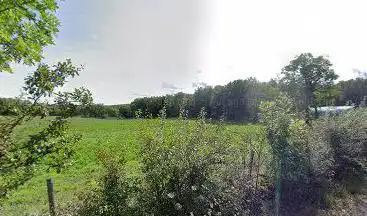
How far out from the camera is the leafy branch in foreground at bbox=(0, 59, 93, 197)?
2783 millimetres

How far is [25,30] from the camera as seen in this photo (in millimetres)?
3490

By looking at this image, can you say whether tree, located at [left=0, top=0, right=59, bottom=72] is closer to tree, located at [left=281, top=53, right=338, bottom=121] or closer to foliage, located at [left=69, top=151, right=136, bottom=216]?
foliage, located at [left=69, top=151, right=136, bottom=216]

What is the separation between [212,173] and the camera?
573 cm

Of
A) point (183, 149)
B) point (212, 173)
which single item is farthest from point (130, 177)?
point (212, 173)

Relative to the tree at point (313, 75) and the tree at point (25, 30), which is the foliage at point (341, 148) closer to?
the tree at point (25, 30)

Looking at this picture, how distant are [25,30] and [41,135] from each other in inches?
52.5

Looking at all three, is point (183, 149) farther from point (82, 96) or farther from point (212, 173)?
point (82, 96)

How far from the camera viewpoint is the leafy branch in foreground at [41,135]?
9.13 ft

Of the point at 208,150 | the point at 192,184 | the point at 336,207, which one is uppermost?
the point at 208,150

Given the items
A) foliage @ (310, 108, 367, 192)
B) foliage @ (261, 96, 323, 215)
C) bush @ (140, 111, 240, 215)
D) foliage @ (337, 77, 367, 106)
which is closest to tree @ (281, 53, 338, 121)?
foliage @ (337, 77, 367, 106)

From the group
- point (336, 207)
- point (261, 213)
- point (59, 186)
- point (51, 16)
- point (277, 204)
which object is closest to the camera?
point (51, 16)

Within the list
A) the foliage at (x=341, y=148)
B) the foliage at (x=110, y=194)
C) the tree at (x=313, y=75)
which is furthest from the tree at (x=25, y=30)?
the tree at (x=313, y=75)

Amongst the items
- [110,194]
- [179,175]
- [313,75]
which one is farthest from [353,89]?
[110,194]

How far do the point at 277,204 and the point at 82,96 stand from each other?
618 cm
